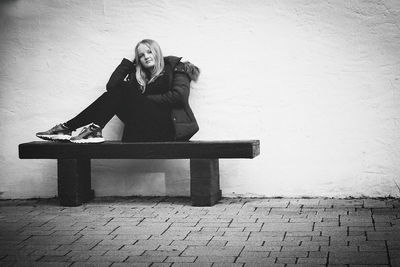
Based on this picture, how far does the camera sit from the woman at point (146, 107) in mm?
7172

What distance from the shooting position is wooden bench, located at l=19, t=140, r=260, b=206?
22.5 feet

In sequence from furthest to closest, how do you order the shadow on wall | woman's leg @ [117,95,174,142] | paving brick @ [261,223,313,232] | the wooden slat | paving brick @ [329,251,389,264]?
the shadow on wall → woman's leg @ [117,95,174,142] → the wooden slat → paving brick @ [261,223,313,232] → paving brick @ [329,251,389,264]

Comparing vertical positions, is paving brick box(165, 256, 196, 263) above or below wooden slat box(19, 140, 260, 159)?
below

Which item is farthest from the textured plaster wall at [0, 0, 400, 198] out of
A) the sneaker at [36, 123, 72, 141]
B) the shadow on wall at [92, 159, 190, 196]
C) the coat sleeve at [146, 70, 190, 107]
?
the sneaker at [36, 123, 72, 141]

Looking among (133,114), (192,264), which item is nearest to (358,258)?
(192,264)

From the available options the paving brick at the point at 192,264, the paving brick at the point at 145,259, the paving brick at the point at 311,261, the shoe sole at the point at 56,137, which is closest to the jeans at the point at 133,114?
the shoe sole at the point at 56,137

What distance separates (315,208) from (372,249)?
1902 mm

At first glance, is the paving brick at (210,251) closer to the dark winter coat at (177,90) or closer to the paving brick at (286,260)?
the paving brick at (286,260)

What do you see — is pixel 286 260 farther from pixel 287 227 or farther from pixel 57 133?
pixel 57 133

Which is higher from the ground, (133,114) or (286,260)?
(133,114)

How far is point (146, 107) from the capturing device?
7.16 meters

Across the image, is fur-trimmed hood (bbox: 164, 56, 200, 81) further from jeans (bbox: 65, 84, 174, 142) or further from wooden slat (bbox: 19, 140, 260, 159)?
wooden slat (bbox: 19, 140, 260, 159)

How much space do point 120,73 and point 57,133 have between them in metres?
0.96

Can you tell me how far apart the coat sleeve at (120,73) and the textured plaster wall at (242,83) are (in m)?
0.34
